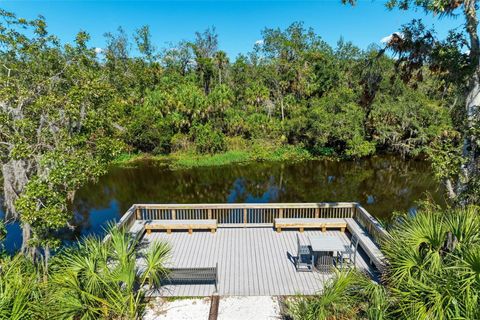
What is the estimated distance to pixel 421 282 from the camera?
418cm

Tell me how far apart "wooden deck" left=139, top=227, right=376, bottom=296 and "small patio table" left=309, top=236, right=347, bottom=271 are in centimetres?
51

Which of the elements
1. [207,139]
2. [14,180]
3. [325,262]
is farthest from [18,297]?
[207,139]

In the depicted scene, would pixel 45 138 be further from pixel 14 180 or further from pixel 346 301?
pixel 346 301

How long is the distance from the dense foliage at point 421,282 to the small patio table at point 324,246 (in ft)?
4.82

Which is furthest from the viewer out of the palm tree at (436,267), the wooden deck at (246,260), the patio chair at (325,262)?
the patio chair at (325,262)

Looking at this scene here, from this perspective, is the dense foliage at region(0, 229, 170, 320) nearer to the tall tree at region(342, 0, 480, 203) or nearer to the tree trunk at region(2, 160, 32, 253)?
the tree trunk at region(2, 160, 32, 253)

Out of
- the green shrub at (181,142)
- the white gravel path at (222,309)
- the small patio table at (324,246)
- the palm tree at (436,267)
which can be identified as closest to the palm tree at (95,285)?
the white gravel path at (222,309)

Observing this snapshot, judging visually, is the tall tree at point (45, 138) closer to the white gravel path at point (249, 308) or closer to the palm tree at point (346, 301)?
the white gravel path at point (249, 308)

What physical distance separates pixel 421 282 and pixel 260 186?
1475 centimetres

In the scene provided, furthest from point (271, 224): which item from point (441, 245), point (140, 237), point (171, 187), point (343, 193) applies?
point (171, 187)

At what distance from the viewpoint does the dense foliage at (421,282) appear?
366 cm

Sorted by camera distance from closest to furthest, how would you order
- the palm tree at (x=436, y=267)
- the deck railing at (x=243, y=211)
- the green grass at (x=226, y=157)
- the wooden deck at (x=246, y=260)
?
the palm tree at (x=436, y=267) → the wooden deck at (x=246, y=260) → the deck railing at (x=243, y=211) → the green grass at (x=226, y=157)

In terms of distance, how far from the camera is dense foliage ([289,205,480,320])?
3.66 m

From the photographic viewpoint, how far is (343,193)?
17188mm
